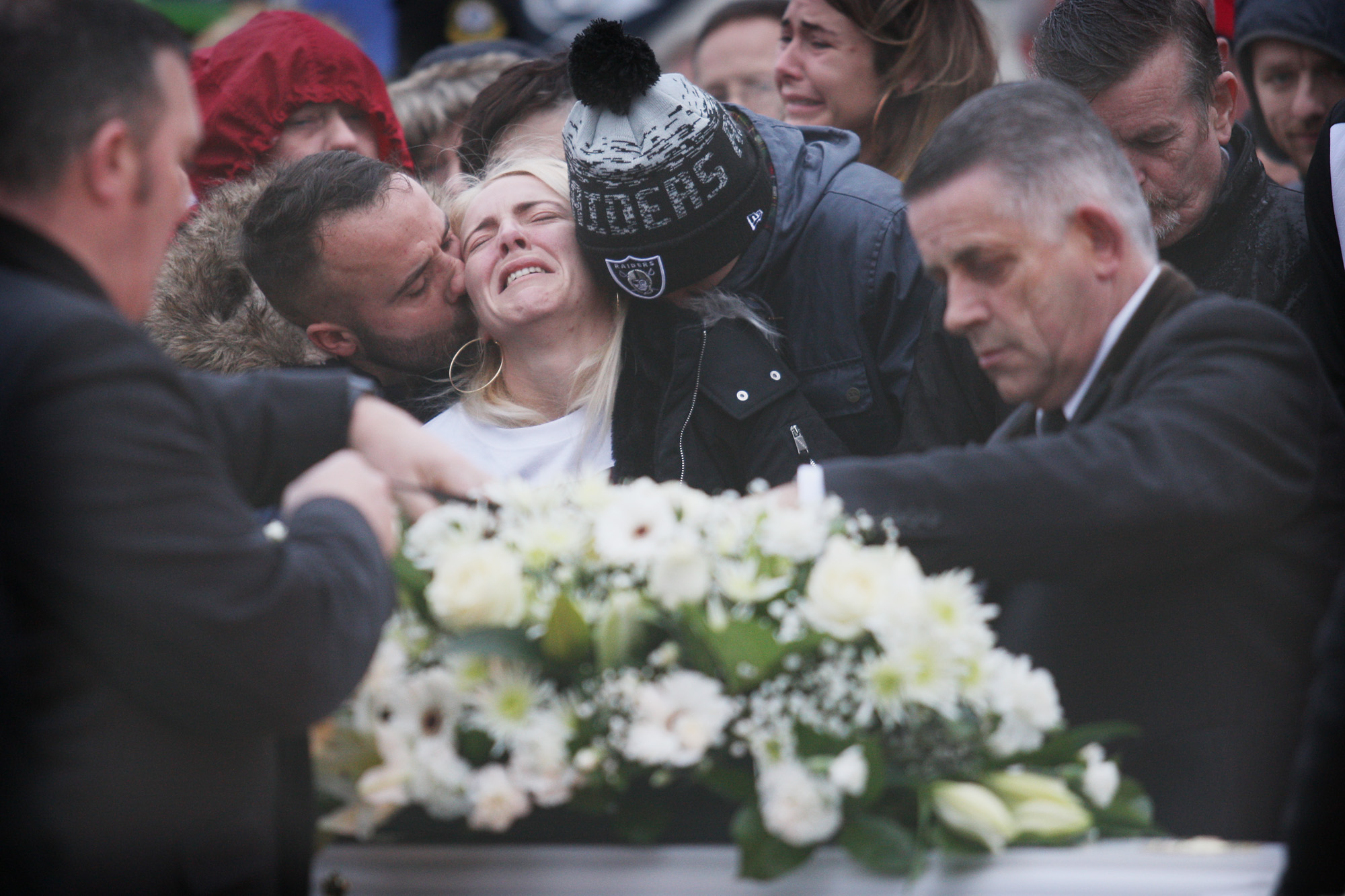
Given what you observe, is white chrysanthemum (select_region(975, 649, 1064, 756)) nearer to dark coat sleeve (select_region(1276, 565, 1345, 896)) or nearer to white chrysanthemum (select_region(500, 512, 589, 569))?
dark coat sleeve (select_region(1276, 565, 1345, 896))

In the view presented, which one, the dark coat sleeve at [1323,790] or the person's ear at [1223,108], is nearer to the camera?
the dark coat sleeve at [1323,790]

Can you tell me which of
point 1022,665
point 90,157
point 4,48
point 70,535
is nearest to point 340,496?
point 70,535

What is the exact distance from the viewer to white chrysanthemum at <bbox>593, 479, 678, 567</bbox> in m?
1.86

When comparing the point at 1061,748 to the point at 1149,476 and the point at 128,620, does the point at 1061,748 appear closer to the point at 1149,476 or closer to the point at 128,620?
the point at 1149,476

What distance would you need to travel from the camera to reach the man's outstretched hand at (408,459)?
2.12m

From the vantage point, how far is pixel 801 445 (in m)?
2.94

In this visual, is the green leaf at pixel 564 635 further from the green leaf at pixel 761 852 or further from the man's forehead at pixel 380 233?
the man's forehead at pixel 380 233

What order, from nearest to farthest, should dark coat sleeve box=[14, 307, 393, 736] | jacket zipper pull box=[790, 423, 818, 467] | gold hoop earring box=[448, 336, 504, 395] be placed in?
1. dark coat sleeve box=[14, 307, 393, 736]
2. jacket zipper pull box=[790, 423, 818, 467]
3. gold hoop earring box=[448, 336, 504, 395]

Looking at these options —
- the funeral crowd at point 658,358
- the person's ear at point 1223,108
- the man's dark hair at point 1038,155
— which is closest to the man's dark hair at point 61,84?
the funeral crowd at point 658,358

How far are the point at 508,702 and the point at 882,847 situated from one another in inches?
21.7

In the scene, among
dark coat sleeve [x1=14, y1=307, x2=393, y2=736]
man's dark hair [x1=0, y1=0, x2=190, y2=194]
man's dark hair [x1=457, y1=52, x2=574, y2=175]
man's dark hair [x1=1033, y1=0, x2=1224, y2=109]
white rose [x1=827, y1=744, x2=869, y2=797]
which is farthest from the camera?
man's dark hair [x1=457, y1=52, x2=574, y2=175]

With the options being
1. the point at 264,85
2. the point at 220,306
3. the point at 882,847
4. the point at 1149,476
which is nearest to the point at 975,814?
the point at 882,847

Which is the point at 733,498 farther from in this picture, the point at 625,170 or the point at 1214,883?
the point at 625,170

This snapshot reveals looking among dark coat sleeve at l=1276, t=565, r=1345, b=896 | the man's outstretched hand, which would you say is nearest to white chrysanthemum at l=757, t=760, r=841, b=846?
dark coat sleeve at l=1276, t=565, r=1345, b=896
